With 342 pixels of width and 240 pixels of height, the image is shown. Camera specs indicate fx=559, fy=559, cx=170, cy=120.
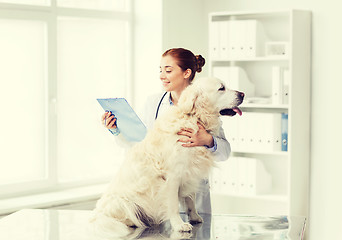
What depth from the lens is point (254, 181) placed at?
421cm

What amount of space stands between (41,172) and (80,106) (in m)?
0.61

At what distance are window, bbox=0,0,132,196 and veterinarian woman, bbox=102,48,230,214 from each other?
1.71 metres

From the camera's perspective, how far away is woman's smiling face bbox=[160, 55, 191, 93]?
2.36m

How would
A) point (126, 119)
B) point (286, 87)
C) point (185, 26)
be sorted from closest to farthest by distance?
point (126, 119), point (286, 87), point (185, 26)

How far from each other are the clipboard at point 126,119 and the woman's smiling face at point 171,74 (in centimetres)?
29

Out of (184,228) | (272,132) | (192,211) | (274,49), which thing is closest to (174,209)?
(184,228)

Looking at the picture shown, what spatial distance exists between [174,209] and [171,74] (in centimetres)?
67

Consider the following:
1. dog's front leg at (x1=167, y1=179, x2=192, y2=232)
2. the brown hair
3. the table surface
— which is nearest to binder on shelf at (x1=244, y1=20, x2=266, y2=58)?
the brown hair

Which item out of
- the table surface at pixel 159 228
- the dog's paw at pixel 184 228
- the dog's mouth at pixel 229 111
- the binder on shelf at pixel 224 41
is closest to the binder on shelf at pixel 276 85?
the binder on shelf at pixel 224 41

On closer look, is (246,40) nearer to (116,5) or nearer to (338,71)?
(338,71)

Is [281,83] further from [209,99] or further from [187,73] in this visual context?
[209,99]

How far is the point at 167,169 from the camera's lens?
1.90 m

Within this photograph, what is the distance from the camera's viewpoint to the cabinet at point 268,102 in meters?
4.04

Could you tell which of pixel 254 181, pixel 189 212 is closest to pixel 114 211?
pixel 189 212
